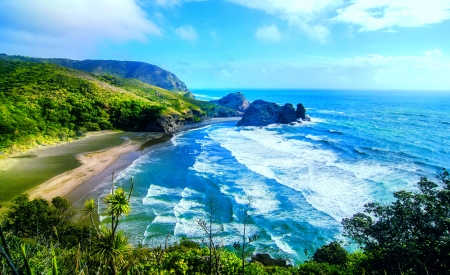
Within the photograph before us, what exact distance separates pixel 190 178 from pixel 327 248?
86.6ft

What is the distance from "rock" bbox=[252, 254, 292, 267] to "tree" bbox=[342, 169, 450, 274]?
675 cm

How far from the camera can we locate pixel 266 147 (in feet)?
213

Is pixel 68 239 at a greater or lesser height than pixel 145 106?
lesser

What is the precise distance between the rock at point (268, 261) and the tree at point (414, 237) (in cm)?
675

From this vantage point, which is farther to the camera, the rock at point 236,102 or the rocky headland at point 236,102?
the rock at point 236,102

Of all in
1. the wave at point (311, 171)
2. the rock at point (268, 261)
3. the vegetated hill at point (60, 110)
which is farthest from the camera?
the vegetated hill at point (60, 110)

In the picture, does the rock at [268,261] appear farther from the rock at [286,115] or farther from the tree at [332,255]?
the rock at [286,115]

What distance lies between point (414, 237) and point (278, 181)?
23.6 metres

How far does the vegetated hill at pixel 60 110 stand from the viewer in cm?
6194

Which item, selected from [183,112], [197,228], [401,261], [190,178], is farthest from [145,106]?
[401,261]

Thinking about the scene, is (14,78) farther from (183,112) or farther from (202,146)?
(202,146)

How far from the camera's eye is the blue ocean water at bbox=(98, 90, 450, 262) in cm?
2861

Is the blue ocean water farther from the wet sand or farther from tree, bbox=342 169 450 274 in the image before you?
the wet sand

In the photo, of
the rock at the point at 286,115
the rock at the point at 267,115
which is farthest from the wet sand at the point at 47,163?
the rock at the point at 286,115
